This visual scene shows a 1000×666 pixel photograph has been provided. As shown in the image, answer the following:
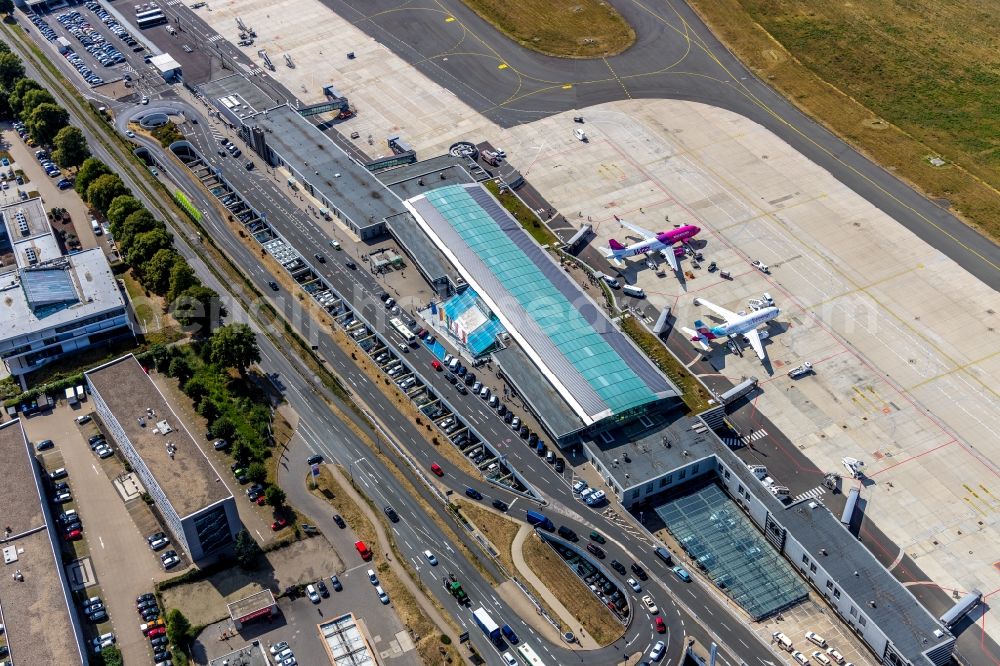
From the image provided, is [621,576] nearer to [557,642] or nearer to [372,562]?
[557,642]

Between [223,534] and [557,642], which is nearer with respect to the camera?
[557,642]

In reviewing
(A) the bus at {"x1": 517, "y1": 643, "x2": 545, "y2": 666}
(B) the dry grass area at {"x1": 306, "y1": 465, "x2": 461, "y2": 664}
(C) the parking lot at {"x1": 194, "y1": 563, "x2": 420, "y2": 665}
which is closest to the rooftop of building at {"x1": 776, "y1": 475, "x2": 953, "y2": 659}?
(A) the bus at {"x1": 517, "y1": 643, "x2": 545, "y2": 666}

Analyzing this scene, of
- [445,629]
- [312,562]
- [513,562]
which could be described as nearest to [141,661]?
[312,562]

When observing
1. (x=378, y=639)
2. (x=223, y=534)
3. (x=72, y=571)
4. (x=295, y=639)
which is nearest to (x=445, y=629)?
(x=378, y=639)

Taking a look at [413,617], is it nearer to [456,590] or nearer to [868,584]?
[456,590]

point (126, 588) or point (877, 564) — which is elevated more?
point (877, 564)

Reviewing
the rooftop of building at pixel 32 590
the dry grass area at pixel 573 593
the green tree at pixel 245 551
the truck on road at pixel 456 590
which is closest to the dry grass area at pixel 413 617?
the truck on road at pixel 456 590

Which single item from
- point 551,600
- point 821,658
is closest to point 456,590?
point 551,600
